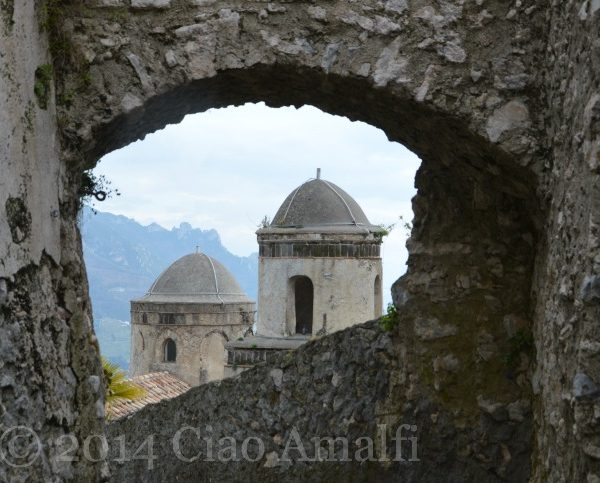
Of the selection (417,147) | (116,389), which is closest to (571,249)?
(417,147)

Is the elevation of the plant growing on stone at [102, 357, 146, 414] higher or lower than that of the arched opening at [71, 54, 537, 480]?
lower

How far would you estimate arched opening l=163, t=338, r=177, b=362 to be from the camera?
2459cm

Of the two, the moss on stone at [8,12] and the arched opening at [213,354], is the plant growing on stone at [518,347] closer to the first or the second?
the moss on stone at [8,12]

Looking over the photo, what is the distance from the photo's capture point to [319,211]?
50.4ft

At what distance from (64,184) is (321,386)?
7.70 feet

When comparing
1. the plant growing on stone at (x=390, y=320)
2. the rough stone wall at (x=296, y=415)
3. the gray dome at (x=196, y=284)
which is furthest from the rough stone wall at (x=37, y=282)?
the gray dome at (x=196, y=284)

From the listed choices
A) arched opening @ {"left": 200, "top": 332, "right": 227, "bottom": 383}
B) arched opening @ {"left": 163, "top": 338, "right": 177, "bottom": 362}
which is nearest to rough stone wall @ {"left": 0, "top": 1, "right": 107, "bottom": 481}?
arched opening @ {"left": 200, "top": 332, "right": 227, "bottom": 383}

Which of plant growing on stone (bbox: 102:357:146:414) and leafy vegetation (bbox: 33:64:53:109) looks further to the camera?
plant growing on stone (bbox: 102:357:146:414)

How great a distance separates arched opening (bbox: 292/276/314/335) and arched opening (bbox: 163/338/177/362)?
8799mm

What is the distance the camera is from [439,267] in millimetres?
5164

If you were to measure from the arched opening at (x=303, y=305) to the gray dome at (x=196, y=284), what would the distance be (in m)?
9.00

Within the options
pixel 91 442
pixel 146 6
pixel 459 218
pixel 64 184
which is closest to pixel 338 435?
pixel 459 218

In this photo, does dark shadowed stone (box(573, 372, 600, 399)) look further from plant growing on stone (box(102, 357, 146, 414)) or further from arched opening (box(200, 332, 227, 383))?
arched opening (box(200, 332, 227, 383))

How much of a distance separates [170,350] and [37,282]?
70.9 feet
